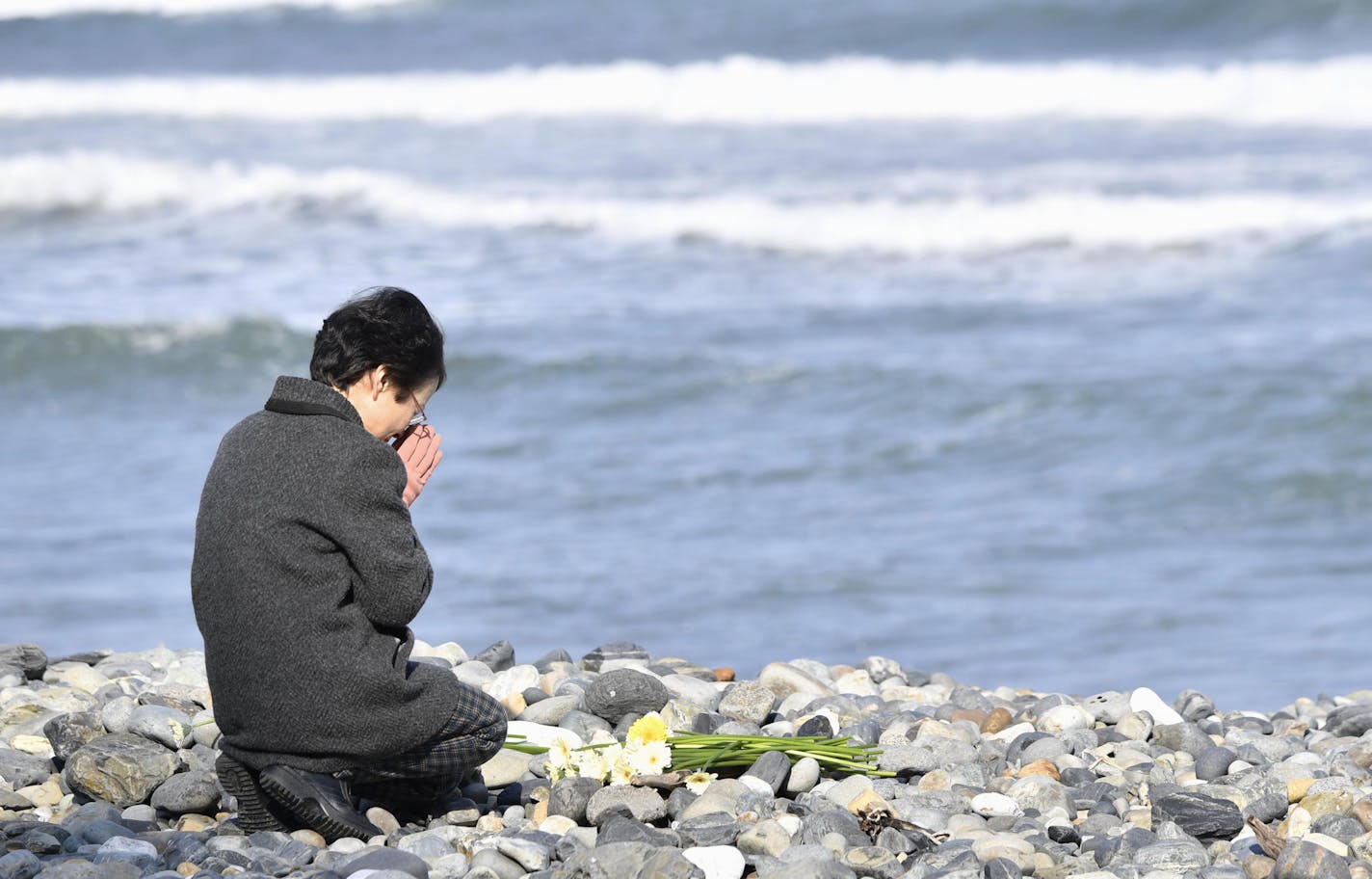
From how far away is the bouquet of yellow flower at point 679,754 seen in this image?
3170mm

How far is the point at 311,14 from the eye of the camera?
33.0 metres

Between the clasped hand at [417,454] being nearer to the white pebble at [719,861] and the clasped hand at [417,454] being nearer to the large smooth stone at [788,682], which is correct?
the white pebble at [719,861]

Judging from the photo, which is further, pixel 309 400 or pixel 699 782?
pixel 699 782

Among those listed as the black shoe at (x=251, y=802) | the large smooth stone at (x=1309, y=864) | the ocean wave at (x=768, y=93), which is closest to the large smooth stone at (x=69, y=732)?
the black shoe at (x=251, y=802)

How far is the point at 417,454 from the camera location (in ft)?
10.3

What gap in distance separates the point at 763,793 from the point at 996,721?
104 cm

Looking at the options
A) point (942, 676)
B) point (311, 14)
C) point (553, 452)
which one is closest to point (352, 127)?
point (311, 14)

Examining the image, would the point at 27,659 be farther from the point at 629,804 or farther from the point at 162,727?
the point at 629,804

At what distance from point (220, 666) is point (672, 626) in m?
3.11

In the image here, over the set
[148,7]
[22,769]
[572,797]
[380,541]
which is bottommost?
[22,769]

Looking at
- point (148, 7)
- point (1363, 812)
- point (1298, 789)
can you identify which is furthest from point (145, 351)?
point (148, 7)

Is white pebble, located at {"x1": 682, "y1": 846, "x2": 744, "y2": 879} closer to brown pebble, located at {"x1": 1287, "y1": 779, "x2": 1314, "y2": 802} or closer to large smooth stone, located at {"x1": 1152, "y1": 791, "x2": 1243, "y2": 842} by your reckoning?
large smooth stone, located at {"x1": 1152, "y1": 791, "x2": 1243, "y2": 842}

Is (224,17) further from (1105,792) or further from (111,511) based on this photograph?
(1105,792)

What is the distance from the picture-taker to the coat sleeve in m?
2.83
